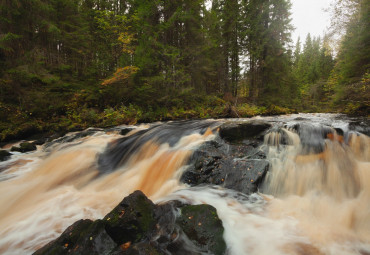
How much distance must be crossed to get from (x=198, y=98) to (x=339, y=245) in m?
13.4

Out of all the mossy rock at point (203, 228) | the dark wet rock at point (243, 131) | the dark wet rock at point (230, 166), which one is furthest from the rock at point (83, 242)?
the dark wet rock at point (243, 131)

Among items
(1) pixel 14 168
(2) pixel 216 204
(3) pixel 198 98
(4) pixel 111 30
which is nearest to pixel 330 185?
(2) pixel 216 204

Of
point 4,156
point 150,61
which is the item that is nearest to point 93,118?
point 4,156

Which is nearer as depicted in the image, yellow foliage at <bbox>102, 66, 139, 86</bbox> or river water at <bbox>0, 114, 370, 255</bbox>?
river water at <bbox>0, 114, 370, 255</bbox>

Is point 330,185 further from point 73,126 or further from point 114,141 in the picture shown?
point 73,126

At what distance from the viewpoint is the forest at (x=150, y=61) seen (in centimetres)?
885

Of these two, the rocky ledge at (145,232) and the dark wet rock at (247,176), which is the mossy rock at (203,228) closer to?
the rocky ledge at (145,232)

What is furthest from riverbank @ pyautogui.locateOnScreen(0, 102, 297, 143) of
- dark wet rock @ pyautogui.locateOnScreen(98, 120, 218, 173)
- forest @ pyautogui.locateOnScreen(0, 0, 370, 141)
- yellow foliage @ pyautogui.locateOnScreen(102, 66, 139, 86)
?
dark wet rock @ pyautogui.locateOnScreen(98, 120, 218, 173)

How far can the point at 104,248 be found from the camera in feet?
5.59

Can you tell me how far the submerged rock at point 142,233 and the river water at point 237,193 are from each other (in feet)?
1.21

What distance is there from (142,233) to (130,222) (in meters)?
0.18

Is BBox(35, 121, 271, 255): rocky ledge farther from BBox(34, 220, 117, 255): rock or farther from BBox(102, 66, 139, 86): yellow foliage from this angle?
BBox(102, 66, 139, 86): yellow foliage

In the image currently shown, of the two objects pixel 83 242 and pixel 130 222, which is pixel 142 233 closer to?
pixel 130 222

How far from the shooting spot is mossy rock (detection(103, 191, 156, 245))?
1.80 meters
